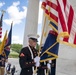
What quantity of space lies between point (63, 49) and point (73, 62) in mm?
608

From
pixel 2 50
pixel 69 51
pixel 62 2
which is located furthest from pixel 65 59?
pixel 2 50

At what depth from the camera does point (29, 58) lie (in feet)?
21.1

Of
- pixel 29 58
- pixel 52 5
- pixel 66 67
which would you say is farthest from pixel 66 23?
pixel 66 67

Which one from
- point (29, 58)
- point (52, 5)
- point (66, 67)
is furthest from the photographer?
point (66, 67)

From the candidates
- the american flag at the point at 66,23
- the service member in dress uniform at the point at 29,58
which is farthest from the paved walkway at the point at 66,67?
the american flag at the point at 66,23

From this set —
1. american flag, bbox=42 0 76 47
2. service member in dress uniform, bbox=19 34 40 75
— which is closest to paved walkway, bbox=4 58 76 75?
service member in dress uniform, bbox=19 34 40 75

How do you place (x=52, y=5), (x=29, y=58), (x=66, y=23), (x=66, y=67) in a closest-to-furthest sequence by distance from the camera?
(x=66, y=23)
(x=29, y=58)
(x=52, y=5)
(x=66, y=67)

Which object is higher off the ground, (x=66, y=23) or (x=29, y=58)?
(x=66, y=23)

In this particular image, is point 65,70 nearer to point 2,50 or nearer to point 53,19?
point 53,19

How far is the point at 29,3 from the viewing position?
18625mm

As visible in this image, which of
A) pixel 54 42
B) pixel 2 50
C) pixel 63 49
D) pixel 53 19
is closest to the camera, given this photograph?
pixel 53 19

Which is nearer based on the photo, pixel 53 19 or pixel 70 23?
pixel 70 23

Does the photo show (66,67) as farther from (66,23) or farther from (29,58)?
(66,23)

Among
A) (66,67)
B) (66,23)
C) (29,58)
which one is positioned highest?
(66,23)
